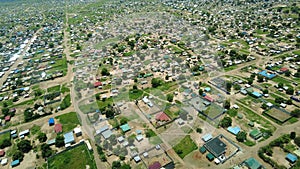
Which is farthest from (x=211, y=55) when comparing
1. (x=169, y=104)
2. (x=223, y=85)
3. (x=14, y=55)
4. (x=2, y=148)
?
(x=14, y=55)

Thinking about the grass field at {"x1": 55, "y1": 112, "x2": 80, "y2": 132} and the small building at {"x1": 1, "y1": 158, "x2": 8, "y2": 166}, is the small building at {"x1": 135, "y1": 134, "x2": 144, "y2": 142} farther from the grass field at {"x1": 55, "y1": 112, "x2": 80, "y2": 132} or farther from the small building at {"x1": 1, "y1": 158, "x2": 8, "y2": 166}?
the small building at {"x1": 1, "y1": 158, "x2": 8, "y2": 166}

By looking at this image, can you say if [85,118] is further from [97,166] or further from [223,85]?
[223,85]

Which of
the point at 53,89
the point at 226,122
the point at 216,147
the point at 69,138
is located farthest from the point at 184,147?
the point at 53,89

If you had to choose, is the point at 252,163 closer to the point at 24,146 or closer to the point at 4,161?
the point at 24,146

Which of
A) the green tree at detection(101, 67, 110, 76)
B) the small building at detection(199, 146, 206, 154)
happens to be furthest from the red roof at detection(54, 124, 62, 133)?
the small building at detection(199, 146, 206, 154)

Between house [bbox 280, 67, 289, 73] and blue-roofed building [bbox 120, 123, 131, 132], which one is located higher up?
house [bbox 280, 67, 289, 73]

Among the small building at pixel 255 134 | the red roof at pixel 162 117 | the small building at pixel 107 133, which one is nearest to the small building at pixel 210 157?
the small building at pixel 255 134
